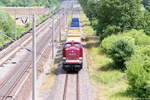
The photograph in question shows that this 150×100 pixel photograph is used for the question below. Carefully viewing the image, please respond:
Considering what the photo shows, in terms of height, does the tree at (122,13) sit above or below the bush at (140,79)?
above

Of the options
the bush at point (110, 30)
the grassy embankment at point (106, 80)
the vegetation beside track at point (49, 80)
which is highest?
the bush at point (110, 30)

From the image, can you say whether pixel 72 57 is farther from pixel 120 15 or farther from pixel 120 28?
pixel 120 15

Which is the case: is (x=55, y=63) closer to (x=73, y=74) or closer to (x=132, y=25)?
(x=73, y=74)

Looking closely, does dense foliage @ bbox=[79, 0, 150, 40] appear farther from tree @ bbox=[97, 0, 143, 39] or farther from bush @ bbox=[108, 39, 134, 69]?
bush @ bbox=[108, 39, 134, 69]

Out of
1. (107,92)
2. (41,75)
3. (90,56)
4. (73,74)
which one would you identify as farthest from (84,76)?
(90,56)

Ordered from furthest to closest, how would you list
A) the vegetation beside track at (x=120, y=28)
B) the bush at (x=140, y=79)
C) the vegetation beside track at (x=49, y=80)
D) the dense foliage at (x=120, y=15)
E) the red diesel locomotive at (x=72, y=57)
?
the dense foliage at (x=120, y=15), the vegetation beside track at (x=120, y=28), the red diesel locomotive at (x=72, y=57), the vegetation beside track at (x=49, y=80), the bush at (x=140, y=79)

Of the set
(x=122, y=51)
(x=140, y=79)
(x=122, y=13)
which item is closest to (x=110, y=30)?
(x=122, y=13)

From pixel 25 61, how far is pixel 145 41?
18044 mm

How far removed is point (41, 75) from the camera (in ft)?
137

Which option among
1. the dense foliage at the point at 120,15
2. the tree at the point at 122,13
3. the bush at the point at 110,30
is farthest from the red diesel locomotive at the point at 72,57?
the tree at the point at 122,13

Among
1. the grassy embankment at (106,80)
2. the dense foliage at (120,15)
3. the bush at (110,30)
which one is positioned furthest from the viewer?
the dense foliage at (120,15)

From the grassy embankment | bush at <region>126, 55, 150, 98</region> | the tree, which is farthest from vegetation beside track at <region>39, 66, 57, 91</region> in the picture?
the tree

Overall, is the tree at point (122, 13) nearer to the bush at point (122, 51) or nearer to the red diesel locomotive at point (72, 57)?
the bush at point (122, 51)

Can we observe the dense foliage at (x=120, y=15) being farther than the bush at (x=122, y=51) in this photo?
Yes
